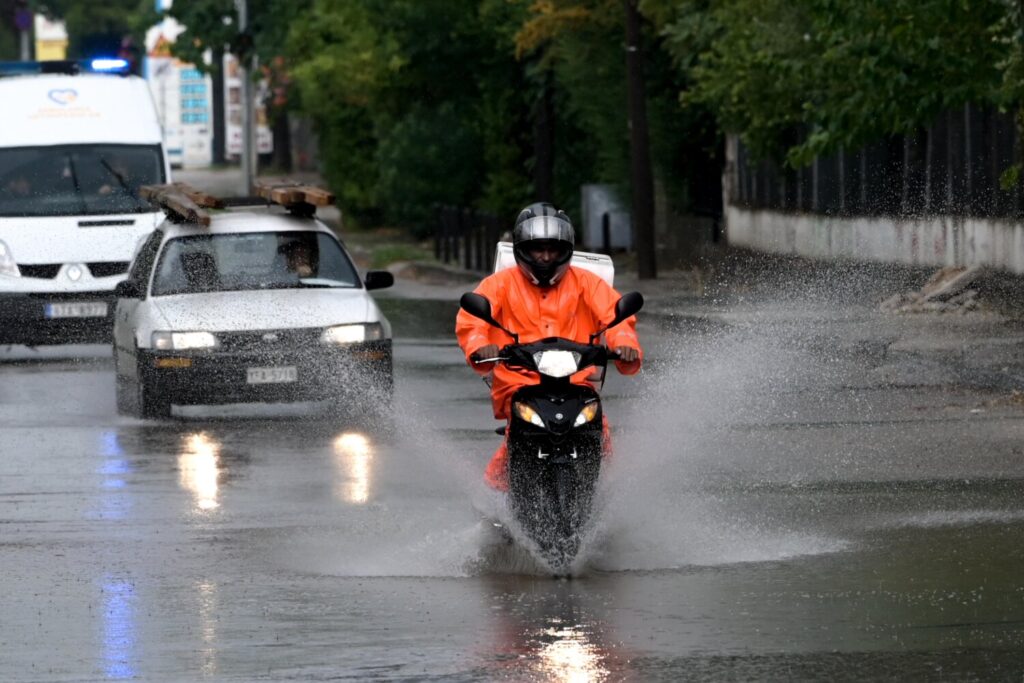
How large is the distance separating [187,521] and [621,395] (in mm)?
6709

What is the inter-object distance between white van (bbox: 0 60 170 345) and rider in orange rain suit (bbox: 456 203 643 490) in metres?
13.2

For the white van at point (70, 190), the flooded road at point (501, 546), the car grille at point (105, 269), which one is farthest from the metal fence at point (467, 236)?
the flooded road at point (501, 546)

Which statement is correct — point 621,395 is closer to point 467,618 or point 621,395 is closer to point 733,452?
point 733,452

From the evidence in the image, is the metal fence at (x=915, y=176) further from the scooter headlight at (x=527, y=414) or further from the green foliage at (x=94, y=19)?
the green foliage at (x=94, y=19)

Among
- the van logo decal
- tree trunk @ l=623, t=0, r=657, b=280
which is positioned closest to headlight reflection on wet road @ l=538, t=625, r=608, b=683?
the van logo decal

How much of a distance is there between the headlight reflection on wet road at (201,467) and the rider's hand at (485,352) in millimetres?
3058

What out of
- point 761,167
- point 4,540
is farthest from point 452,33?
point 4,540

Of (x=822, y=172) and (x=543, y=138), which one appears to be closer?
(x=822, y=172)

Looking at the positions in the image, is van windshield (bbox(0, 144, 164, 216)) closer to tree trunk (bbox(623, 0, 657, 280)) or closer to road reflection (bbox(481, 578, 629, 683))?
tree trunk (bbox(623, 0, 657, 280))

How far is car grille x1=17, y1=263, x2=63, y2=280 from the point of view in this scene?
75.6ft

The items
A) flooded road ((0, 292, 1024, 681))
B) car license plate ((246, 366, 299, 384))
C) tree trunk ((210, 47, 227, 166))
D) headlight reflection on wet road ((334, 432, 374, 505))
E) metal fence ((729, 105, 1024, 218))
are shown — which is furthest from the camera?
tree trunk ((210, 47, 227, 166))

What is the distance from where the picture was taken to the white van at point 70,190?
2289cm

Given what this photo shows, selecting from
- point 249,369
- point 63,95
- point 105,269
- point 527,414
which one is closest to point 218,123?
point 63,95

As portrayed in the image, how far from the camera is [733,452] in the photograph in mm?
14430
